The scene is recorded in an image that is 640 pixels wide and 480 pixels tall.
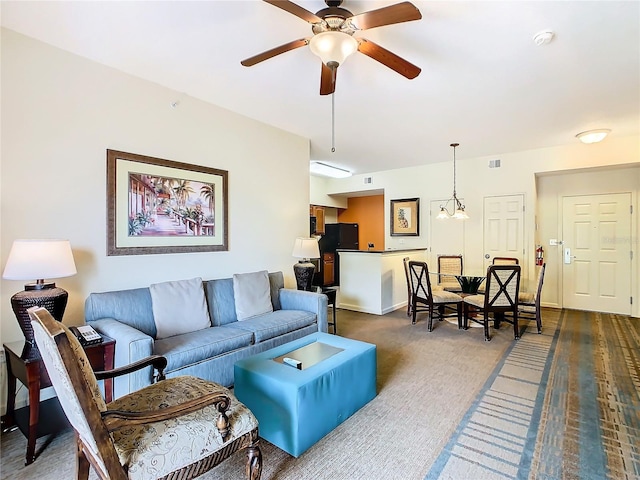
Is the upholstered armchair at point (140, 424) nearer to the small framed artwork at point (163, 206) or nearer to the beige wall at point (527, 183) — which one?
the small framed artwork at point (163, 206)

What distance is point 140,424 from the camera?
126 centimetres

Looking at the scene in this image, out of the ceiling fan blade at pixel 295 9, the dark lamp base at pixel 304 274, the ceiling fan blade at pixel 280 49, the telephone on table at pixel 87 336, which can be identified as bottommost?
the telephone on table at pixel 87 336

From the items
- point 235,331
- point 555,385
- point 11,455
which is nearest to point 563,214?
point 555,385

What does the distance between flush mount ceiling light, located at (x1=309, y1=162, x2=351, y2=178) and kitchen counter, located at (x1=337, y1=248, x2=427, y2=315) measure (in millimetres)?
1819

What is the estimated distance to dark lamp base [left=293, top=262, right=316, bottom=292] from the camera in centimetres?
420

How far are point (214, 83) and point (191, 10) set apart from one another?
1.02 metres

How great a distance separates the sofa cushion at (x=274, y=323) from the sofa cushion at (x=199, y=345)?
0.36 ft

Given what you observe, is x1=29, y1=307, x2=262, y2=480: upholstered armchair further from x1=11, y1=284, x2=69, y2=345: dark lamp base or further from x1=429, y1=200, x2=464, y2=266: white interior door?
x1=429, y1=200, x2=464, y2=266: white interior door

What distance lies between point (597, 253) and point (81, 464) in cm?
691

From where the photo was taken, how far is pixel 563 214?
18.4 ft

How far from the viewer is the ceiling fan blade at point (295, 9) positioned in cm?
170

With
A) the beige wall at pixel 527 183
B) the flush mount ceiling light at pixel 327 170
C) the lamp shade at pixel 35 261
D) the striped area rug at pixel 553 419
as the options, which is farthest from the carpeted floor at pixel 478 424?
the flush mount ceiling light at pixel 327 170

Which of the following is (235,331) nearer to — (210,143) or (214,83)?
(210,143)

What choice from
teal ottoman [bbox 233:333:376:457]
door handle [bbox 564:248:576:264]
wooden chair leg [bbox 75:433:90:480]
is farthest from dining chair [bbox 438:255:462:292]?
wooden chair leg [bbox 75:433:90:480]
